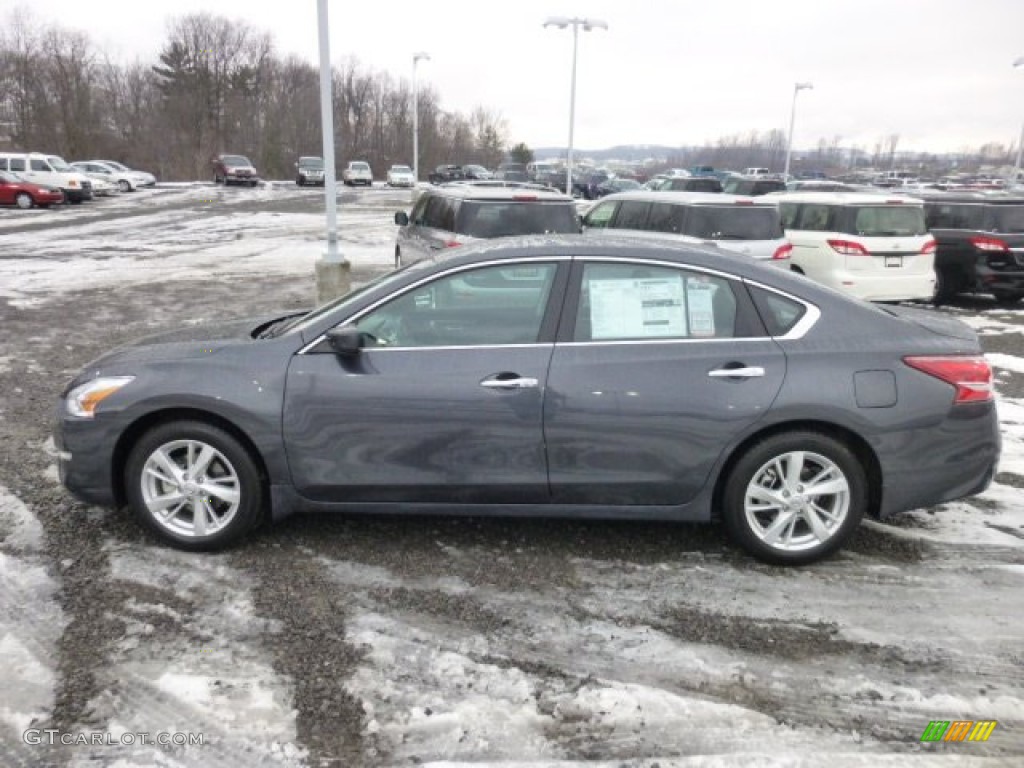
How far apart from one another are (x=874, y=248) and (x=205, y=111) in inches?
2617

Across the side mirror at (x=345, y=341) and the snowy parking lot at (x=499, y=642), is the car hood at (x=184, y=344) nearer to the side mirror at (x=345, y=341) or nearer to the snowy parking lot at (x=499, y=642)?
the side mirror at (x=345, y=341)

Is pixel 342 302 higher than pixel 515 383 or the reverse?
higher

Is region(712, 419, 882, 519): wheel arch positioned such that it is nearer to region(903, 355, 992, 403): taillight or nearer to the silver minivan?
region(903, 355, 992, 403): taillight

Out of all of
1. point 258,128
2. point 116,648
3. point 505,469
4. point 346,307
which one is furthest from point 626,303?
point 258,128

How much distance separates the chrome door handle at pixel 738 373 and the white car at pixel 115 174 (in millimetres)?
41032

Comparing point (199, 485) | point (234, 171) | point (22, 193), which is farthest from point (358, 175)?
point (199, 485)

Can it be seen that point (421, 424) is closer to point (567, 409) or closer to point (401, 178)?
point (567, 409)

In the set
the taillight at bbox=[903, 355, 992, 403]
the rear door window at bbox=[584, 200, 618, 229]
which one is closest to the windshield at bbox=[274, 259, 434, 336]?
the taillight at bbox=[903, 355, 992, 403]

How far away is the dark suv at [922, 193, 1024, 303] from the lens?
37.6 feet

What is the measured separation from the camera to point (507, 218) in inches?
354

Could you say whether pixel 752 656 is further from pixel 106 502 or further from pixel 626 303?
pixel 106 502

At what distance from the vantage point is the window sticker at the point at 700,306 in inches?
154

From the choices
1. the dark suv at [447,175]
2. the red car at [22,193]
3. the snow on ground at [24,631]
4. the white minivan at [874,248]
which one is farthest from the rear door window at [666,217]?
the dark suv at [447,175]

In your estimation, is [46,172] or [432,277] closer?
[432,277]
